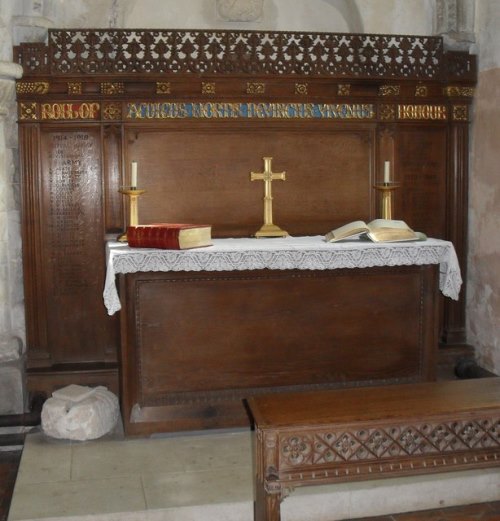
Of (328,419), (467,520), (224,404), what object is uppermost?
(328,419)

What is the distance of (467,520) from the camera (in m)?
3.72

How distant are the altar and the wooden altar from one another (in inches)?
25.7

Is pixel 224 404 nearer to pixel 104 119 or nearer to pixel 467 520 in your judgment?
pixel 467 520

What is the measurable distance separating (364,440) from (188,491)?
1.21 meters

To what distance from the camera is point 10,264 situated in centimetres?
517

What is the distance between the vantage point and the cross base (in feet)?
17.1

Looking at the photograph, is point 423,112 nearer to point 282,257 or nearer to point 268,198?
point 268,198

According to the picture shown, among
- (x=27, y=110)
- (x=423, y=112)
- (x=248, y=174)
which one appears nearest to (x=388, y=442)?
(x=248, y=174)

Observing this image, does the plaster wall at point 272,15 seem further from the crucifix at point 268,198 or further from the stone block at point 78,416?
the stone block at point 78,416

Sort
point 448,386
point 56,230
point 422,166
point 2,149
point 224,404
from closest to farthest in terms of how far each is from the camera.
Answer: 1. point 448,386
2. point 224,404
3. point 2,149
4. point 56,230
5. point 422,166

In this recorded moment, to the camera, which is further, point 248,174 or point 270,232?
point 248,174

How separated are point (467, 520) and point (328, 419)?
1290mm

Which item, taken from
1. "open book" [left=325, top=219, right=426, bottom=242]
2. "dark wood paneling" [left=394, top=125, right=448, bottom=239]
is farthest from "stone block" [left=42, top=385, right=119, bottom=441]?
"dark wood paneling" [left=394, top=125, right=448, bottom=239]

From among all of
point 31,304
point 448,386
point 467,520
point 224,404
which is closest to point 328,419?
point 448,386
